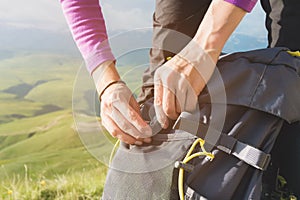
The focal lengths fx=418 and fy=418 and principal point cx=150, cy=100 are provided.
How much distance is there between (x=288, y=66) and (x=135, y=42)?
0.96 feet

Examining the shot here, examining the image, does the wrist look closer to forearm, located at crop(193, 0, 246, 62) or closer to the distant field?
the distant field

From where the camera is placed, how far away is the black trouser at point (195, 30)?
0.87m

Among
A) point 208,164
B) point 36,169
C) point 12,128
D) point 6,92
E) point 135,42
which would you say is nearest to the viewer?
point 208,164

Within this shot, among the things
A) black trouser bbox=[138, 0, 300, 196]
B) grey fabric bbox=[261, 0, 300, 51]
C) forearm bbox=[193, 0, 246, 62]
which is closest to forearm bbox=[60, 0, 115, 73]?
black trouser bbox=[138, 0, 300, 196]

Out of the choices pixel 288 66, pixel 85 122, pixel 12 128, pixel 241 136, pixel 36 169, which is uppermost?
pixel 288 66

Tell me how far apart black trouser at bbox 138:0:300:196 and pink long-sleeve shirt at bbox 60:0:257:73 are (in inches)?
4.3

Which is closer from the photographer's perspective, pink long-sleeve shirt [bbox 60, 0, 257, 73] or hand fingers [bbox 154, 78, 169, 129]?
hand fingers [bbox 154, 78, 169, 129]

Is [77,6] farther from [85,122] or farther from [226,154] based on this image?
[226,154]

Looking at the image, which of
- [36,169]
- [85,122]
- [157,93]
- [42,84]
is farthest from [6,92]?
[157,93]

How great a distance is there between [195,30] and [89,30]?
0.23m

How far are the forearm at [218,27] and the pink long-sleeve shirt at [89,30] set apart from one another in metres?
0.22

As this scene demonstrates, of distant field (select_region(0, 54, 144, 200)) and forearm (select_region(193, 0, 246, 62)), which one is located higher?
forearm (select_region(193, 0, 246, 62))

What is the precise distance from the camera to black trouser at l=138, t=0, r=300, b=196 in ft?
2.85

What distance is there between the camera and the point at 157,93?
28.1 inches
